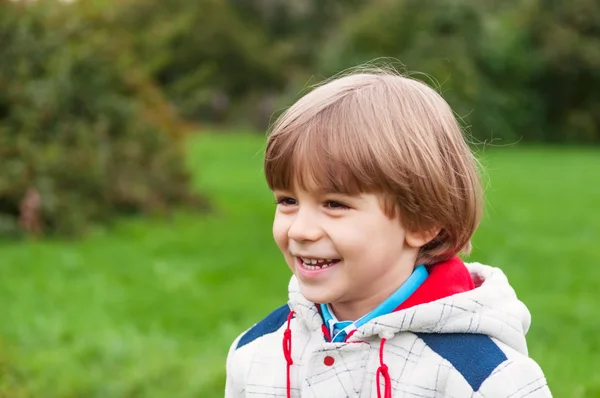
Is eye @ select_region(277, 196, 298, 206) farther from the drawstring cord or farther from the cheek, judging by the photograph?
the drawstring cord

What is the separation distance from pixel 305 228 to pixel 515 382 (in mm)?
558

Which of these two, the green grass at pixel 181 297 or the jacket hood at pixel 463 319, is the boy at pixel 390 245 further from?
the green grass at pixel 181 297

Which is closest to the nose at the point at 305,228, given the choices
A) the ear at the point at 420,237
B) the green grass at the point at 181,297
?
the ear at the point at 420,237

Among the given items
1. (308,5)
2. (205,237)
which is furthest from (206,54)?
(205,237)

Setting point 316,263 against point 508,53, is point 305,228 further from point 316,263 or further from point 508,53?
point 508,53

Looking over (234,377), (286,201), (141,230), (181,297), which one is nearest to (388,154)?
(286,201)

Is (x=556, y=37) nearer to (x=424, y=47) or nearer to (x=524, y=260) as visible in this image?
(x=424, y=47)

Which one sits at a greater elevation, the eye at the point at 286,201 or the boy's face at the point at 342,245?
the eye at the point at 286,201

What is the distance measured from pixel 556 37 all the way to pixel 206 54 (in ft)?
43.8

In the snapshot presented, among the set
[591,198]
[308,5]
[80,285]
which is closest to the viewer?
[80,285]

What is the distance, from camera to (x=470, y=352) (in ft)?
6.35

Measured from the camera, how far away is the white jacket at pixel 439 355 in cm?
190

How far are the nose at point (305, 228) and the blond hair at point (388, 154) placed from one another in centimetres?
6

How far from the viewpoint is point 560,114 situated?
29.6 metres
